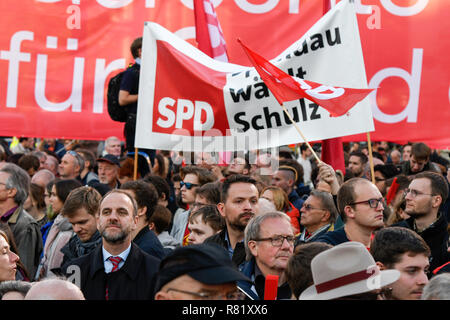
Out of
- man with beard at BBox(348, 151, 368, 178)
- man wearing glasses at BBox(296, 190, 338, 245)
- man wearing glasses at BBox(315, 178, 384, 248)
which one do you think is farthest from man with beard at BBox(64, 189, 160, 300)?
man with beard at BBox(348, 151, 368, 178)

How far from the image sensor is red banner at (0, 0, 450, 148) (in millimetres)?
9156

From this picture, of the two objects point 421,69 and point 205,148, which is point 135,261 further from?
point 421,69

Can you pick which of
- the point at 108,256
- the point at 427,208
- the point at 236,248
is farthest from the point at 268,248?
the point at 427,208

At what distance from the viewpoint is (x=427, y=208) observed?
657 cm

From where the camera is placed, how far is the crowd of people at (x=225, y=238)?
3.39 m

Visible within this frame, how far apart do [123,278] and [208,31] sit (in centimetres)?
443

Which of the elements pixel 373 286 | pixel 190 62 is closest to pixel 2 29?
pixel 190 62

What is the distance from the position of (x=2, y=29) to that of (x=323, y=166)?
4.74 m

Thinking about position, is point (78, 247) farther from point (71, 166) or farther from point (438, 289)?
point (71, 166)

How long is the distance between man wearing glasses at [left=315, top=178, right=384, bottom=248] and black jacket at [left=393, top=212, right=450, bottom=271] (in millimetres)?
428

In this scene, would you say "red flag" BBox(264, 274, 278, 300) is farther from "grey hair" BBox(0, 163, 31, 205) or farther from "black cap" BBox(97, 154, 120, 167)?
"black cap" BBox(97, 154, 120, 167)

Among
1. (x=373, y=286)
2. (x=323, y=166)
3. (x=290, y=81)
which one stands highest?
(x=290, y=81)

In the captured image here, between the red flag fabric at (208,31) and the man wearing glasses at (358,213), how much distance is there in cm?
330

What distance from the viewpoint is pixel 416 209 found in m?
6.58
